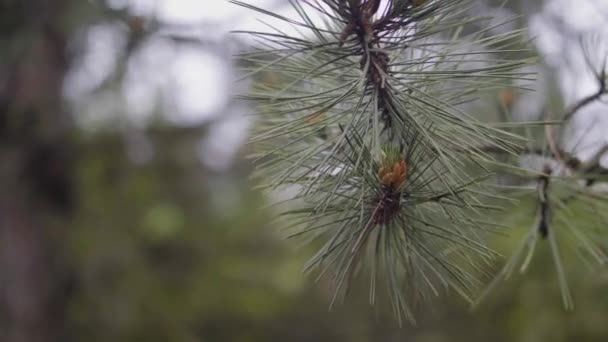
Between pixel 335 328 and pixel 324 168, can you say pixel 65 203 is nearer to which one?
pixel 335 328

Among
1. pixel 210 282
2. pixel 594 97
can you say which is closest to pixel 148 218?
pixel 210 282

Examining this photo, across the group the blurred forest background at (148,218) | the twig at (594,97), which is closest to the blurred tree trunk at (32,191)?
the blurred forest background at (148,218)

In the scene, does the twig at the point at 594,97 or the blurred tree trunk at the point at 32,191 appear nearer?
the twig at the point at 594,97

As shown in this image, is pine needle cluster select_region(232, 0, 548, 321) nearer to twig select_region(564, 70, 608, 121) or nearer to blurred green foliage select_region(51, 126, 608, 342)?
twig select_region(564, 70, 608, 121)

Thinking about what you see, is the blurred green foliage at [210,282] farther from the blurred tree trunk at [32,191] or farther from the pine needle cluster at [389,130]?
the pine needle cluster at [389,130]

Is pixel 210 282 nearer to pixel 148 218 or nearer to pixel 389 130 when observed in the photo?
pixel 148 218

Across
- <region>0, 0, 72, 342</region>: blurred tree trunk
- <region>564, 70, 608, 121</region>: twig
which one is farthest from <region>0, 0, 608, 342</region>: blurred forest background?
<region>564, 70, 608, 121</region>: twig

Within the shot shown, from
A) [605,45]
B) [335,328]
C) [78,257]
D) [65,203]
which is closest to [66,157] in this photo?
[65,203]
